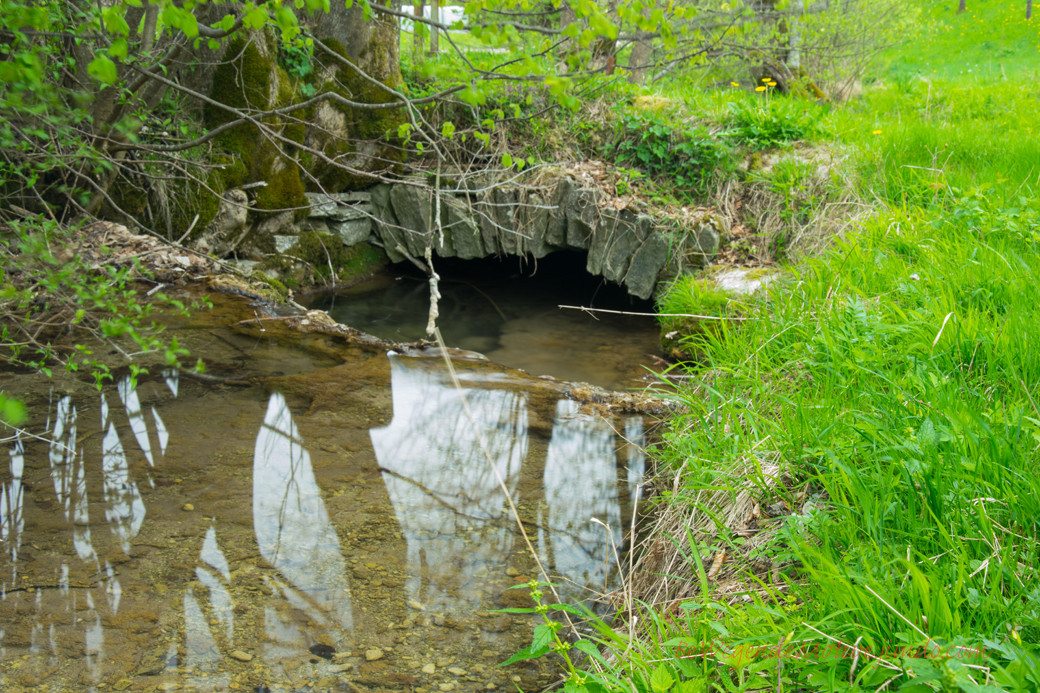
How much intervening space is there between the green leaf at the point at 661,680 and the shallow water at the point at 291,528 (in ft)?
2.00

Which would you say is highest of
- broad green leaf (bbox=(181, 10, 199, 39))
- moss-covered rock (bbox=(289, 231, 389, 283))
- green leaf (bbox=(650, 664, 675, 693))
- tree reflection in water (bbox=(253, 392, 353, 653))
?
broad green leaf (bbox=(181, 10, 199, 39))

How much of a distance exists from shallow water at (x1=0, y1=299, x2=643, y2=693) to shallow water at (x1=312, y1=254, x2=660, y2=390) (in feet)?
4.03

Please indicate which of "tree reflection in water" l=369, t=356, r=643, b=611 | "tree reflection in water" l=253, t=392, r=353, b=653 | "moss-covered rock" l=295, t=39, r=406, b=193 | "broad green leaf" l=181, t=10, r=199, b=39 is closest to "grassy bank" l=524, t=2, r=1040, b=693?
"tree reflection in water" l=369, t=356, r=643, b=611

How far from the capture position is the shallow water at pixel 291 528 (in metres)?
1.90

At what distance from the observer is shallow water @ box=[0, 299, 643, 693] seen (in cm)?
190

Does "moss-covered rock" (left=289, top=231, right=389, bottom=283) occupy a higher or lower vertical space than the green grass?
lower

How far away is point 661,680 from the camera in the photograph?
1.44m

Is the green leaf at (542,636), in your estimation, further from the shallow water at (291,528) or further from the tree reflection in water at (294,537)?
the tree reflection in water at (294,537)

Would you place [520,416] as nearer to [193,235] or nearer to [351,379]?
[351,379]

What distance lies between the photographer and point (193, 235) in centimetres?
540

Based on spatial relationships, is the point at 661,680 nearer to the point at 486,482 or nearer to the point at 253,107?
the point at 486,482

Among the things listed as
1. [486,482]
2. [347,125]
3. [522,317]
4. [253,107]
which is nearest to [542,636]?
[486,482]

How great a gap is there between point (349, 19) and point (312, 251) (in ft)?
7.99

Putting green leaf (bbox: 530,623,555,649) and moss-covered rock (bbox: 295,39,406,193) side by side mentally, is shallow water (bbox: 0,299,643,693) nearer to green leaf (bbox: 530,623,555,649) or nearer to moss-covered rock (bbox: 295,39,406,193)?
green leaf (bbox: 530,623,555,649)
